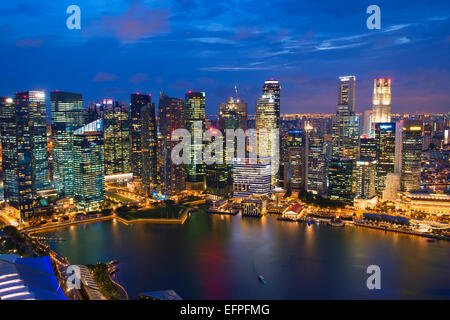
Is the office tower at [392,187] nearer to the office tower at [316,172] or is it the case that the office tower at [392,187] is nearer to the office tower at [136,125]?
the office tower at [316,172]

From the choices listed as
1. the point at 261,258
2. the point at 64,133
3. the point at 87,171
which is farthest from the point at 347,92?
the point at 261,258

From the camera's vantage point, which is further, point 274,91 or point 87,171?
point 274,91

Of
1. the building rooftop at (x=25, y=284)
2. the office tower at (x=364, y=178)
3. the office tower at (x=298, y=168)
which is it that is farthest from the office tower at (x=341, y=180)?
the building rooftop at (x=25, y=284)

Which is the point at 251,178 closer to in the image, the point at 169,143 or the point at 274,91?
the point at 169,143

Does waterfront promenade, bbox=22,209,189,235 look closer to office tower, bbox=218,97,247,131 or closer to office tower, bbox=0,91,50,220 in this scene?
office tower, bbox=0,91,50,220
